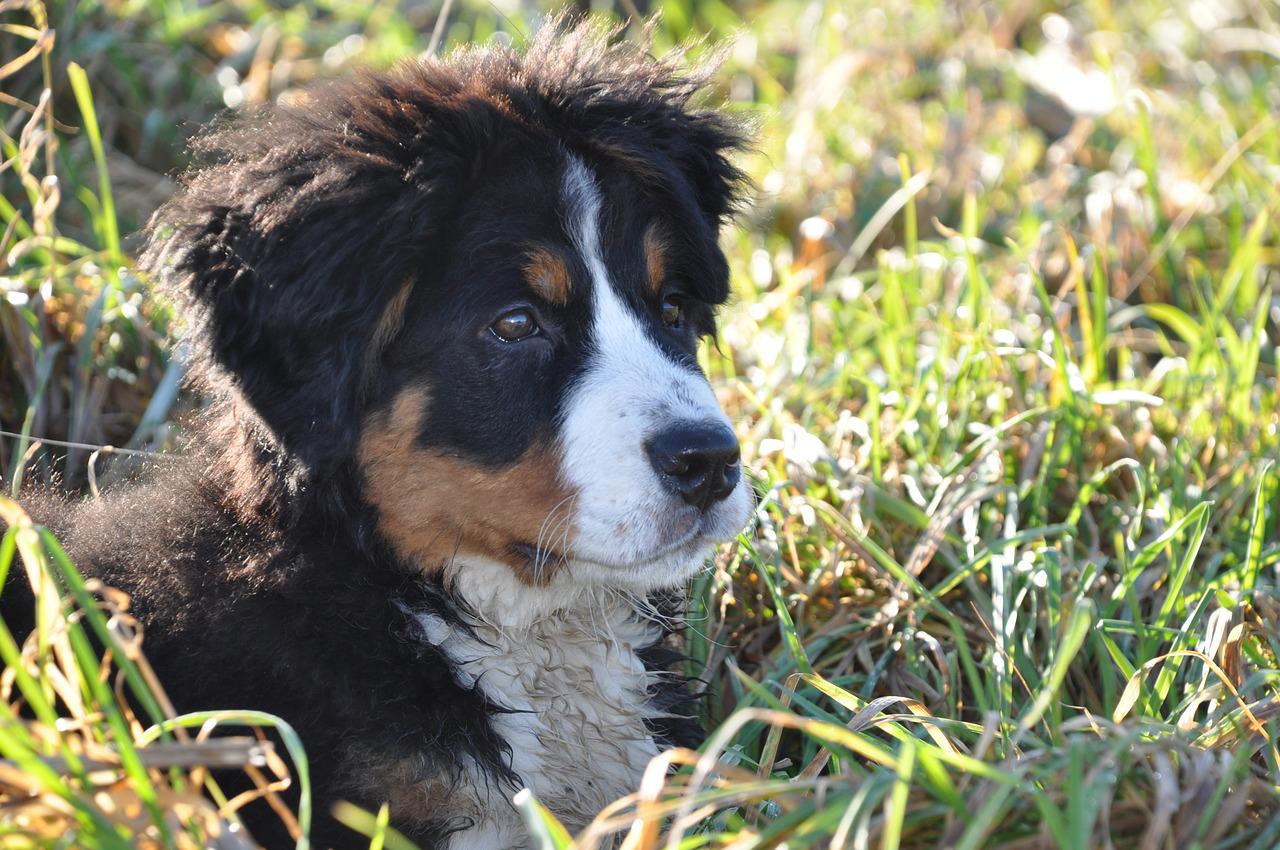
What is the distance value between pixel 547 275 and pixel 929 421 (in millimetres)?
1765

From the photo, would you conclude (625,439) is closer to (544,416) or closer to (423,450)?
(544,416)

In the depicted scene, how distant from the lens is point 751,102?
7.59 meters

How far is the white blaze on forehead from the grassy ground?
35cm

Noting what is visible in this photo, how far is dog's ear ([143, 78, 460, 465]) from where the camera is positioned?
8.84 feet

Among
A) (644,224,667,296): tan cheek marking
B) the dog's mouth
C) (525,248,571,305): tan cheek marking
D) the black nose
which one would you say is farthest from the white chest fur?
(644,224,667,296): tan cheek marking

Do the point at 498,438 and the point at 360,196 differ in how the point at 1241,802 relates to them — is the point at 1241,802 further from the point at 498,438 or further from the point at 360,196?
the point at 360,196

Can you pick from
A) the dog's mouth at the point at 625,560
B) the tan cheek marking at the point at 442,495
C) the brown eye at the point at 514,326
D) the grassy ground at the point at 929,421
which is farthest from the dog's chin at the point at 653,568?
the brown eye at the point at 514,326

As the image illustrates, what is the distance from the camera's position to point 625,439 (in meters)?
2.71

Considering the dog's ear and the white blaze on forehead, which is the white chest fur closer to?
the white blaze on forehead

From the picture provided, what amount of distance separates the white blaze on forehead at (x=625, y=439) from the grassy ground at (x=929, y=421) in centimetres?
35

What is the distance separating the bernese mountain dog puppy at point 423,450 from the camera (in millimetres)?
2713

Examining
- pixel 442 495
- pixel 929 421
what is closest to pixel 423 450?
pixel 442 495

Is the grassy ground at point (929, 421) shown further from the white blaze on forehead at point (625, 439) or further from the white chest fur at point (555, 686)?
the white blaze on forehead at point (625, 439)

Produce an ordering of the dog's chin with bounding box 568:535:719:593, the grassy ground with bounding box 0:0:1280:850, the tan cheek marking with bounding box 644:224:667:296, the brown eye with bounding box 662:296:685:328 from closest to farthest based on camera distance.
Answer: the grassy ground with bounding box 0:0:1280:850 < the dog's chin with bounding box 568:535:719:593 < the tan cheek marking with bounding box 644:224:667:296 < the brown eye with bounding box 662:296:685:328
